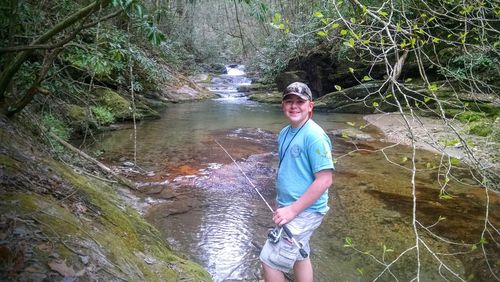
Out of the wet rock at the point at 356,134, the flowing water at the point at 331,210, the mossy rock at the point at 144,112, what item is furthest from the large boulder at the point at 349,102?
the mossy rock at the point at 144,112

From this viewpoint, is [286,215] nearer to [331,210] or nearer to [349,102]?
[331,210]

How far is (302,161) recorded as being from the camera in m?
2.42

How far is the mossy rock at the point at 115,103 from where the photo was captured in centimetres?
1027

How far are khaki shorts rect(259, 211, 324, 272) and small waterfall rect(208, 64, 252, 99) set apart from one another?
59.2 ft

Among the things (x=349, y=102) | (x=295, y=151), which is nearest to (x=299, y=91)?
(x=295, y=151)

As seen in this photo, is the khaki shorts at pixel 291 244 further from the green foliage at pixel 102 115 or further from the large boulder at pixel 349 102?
the large boulder at pixel 349 102

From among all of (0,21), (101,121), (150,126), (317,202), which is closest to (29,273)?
(317,202)

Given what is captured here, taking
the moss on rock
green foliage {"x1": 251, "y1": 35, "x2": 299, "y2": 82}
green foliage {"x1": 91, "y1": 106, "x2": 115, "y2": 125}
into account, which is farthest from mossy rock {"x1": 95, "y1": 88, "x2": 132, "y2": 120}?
green foliage {"x1": 251, "y1": 35, "x2": 299, "y2": 82}

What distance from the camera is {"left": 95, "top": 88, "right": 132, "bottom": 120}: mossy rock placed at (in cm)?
1027

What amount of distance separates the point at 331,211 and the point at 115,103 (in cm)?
743

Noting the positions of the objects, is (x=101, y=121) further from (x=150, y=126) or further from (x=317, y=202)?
(x=317, y=202)

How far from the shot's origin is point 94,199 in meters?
2.89

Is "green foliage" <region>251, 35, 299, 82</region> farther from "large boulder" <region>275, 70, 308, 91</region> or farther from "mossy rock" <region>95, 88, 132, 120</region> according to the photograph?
"mossy rock" <region>95, 88, 132, 120</region>

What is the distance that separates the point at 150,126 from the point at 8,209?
8904mm
